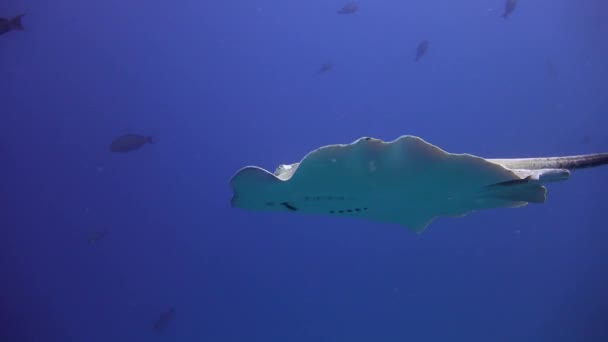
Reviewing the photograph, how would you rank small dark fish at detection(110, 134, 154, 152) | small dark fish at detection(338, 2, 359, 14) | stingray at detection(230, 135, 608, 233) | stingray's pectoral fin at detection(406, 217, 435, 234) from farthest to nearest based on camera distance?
small dark fish at detection(338, 2, 359, 14), small dark fish at detection(110, 134, 154, 152), stingray's pectoral fin at detection(406, 217, 435, 234), stingray at detection(230, 135, 608, 233)

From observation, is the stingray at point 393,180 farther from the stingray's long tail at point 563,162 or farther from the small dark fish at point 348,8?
the small dark fish at point 348,8

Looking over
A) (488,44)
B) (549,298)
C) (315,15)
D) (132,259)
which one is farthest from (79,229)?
(549,298)

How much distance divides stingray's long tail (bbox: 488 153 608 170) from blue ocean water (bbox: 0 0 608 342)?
8.20 meters

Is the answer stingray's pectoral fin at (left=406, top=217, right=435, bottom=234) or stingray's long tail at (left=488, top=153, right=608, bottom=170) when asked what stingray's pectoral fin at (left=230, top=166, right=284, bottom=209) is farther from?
stingray's pectoral fin at (left=406, top=217, right=435, bottom=234)

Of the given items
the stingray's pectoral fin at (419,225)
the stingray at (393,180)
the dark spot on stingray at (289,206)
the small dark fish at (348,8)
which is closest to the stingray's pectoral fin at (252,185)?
the stingray at (393,180)

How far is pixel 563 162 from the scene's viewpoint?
2678mm

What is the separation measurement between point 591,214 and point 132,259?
2117 centimetres

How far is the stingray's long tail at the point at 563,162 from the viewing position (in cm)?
264

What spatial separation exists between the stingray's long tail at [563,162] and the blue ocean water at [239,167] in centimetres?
820

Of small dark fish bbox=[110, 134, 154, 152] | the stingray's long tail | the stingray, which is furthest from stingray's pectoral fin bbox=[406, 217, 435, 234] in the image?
small dark fish bbox=[110, 134, 154, 152]

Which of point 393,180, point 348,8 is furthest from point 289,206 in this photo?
point 348,8

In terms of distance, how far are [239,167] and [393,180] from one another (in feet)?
33.8

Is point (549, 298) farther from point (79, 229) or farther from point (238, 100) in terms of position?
point (79, 229)

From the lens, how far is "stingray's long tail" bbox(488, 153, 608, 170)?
8.68 ft
